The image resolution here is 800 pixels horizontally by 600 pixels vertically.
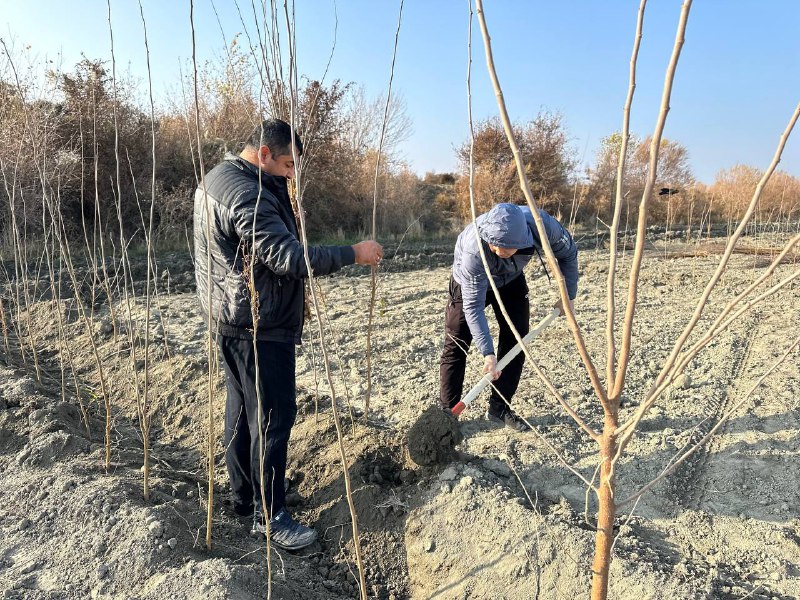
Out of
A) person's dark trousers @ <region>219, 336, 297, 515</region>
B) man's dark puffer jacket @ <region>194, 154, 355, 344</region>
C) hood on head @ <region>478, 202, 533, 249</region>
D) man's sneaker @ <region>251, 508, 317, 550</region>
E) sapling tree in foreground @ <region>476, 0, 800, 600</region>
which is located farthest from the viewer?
hood on head @ <region>478, 202, 533, 249</region>

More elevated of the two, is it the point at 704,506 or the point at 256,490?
the point at 256,490

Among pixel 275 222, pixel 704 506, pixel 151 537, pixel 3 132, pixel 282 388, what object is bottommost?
pixel 704 506

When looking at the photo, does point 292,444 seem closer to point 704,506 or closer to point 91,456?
point 91,456

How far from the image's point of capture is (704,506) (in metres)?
2.76

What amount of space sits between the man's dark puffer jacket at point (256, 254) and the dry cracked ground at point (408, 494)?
352mm

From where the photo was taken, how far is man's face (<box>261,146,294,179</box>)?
215 cm

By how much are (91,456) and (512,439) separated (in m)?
2.28

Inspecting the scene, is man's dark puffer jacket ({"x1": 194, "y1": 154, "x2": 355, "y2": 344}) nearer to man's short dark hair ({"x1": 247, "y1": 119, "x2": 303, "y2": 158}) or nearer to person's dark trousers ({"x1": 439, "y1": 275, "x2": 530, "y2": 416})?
man's short dark hair ({"x1": 247, "y1": 119, "x2": 303, "y2": 158})

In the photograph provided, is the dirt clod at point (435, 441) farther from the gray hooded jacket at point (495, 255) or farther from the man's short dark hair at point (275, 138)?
the man's short dark hair at point (275, 138)

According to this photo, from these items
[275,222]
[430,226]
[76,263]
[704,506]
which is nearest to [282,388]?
[275,222]

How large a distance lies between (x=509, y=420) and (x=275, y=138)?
218 cm

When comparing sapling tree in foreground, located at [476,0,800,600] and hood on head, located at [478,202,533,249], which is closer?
sapling tree in foreground, located at [476,0,800,600]

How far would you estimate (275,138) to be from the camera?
6.95ft

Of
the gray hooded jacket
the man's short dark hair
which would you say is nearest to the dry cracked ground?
the gray hooded jacket
